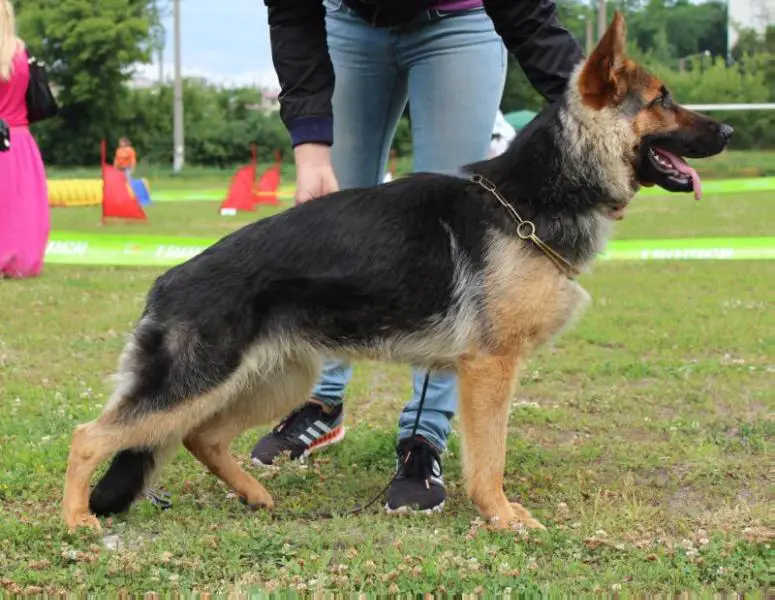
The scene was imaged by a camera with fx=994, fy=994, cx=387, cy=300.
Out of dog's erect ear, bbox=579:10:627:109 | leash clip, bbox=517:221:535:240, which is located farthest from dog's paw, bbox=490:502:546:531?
dog's erect ear, bbox=579:10:627:109

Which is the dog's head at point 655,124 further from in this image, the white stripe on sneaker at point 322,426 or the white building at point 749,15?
the white building at point 749,15

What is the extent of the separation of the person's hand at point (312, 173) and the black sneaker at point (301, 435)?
1.20 metres

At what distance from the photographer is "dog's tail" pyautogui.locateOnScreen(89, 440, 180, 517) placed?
3846mm

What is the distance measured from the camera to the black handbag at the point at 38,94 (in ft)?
33.3

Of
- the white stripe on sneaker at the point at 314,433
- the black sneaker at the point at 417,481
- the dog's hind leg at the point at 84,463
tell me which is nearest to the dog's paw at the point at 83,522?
the dog's hind leg at the point at 84,463

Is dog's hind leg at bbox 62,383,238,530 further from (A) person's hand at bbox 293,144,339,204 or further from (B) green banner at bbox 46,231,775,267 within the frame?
(B) green banner at bbox 46,231,775,267

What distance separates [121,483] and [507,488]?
1648mm

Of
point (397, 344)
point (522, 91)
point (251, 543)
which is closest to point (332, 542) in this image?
point (251, 543)

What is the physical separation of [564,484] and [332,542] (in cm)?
125

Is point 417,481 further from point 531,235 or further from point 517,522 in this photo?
point 531,235

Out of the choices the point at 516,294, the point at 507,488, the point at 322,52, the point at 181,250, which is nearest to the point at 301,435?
the point at 507,488

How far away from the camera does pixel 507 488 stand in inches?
172

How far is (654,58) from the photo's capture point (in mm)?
44688

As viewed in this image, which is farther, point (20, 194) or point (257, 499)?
point (20, 194)
